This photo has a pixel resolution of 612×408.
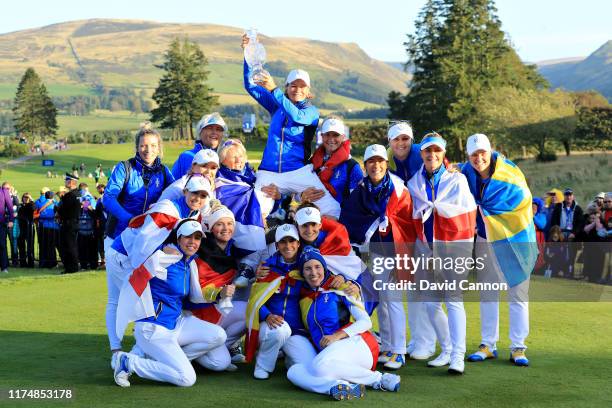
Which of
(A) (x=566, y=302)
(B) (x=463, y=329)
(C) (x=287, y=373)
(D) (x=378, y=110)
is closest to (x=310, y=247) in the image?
(C) (x=287, y=373)

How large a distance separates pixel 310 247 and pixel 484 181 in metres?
1.90

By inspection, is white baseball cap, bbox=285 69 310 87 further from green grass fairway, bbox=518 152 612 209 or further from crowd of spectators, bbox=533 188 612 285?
green grass fairway, bbox=518 152 612 209

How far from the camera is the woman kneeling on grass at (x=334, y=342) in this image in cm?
688

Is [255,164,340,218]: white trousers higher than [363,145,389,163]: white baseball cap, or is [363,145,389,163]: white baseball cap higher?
[363,145,389,163]: white baseball cap

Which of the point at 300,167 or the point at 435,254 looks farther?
the point at 300,167

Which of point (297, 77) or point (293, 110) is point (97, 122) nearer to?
point (297, 77)

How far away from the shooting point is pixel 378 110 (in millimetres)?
199750

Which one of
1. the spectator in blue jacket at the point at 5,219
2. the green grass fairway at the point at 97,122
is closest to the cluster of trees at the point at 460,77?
the spectator in blue jacket at the point at 5,219

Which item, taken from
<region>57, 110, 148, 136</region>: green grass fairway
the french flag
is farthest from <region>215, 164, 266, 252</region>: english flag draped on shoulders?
<region>57, 110, 148, 136</region>: green grass fairway

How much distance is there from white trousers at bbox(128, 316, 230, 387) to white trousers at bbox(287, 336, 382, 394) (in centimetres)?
90

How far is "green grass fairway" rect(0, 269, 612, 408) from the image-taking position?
6582mm

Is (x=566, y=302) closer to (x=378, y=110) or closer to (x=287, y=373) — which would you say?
(x=287, y=373)

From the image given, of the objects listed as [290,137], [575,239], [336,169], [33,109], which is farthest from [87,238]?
[33,109]

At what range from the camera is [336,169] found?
27.4 feet
